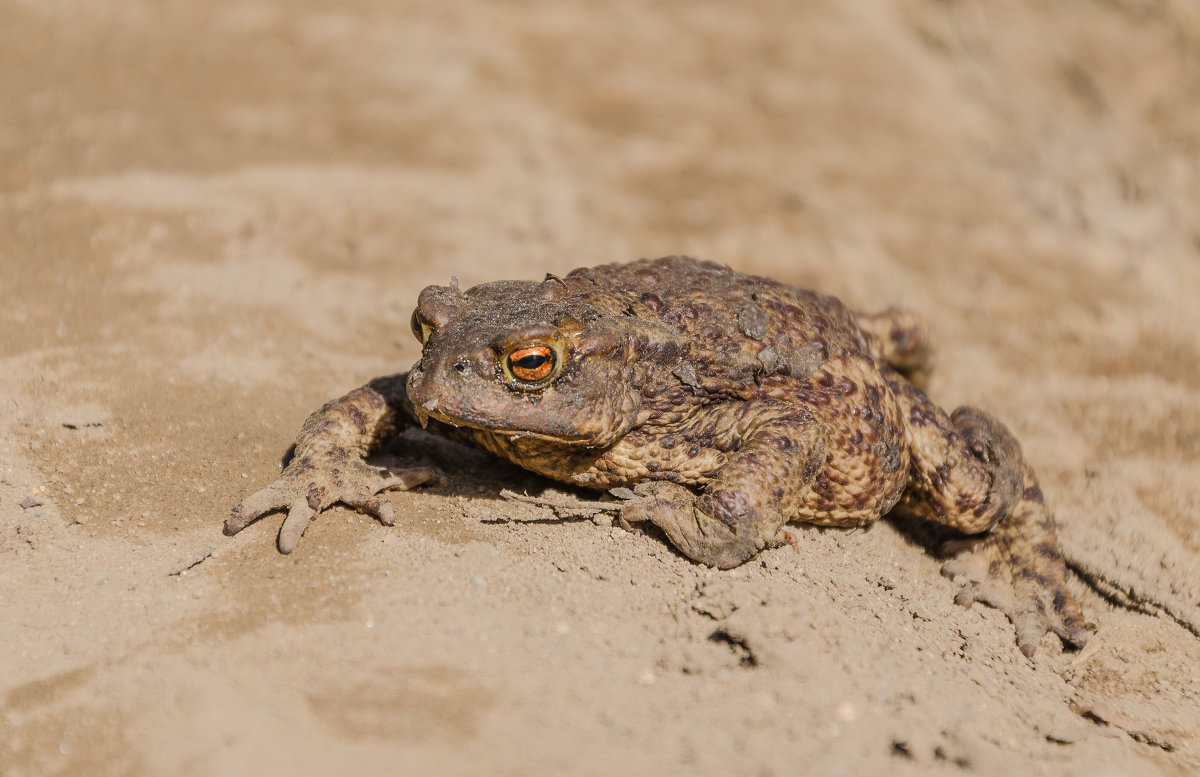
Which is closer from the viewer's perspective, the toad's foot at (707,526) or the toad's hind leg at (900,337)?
the toad's foot at (707,526)

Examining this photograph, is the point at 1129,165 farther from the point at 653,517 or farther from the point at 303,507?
the point at 303,507

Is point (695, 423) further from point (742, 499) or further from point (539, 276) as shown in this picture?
point (539, 276)

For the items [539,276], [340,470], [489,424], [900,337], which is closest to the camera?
[489,424]

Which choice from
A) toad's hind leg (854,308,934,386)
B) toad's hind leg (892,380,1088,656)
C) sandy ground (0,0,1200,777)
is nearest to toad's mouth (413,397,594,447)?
sandy ground (0,0,1200,777)

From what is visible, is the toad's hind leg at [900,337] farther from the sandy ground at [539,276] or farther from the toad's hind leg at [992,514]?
the sandy ground at [539,276]

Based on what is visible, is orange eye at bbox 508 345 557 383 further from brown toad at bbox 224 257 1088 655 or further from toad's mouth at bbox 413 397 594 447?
toad's mouth at bbox 413 397 594 447

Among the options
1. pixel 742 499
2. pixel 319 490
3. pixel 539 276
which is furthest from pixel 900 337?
pixel 319 490

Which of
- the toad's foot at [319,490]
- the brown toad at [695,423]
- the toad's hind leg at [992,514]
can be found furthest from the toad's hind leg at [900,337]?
Answer: the toad's foot at [319,490]
